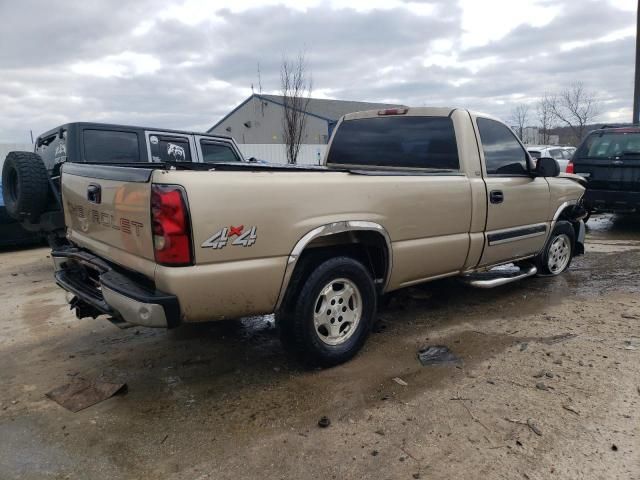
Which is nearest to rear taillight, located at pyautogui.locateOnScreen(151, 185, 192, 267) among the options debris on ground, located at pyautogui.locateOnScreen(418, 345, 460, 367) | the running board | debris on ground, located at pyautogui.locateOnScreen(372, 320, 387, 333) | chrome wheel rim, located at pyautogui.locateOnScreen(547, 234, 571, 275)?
debris on ground, located at pyautogui.locateOnScreen(418, 345, 460, 367)

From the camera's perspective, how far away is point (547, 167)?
16.9 ft

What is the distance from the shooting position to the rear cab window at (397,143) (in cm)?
472

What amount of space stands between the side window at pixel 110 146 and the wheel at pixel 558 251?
5.07 meters

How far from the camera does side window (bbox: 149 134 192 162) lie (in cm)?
694

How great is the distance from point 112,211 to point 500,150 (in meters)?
3.57

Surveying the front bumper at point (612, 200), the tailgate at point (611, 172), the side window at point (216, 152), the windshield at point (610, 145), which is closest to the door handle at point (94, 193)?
the side window at point (216, 152)

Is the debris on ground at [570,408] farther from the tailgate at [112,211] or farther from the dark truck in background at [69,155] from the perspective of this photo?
the dark truck in background at [69,155]

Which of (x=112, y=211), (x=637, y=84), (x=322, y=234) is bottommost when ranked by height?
(x=322, y=234)

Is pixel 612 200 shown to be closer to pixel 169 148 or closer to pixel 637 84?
pixel 169 148

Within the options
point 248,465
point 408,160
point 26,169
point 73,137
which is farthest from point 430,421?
point 73,137

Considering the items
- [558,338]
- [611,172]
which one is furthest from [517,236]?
[611,172]

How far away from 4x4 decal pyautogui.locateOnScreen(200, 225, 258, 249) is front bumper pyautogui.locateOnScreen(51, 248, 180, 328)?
0.37m

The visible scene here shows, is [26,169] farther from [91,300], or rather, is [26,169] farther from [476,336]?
[476,336]

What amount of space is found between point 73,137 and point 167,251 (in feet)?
13.6
